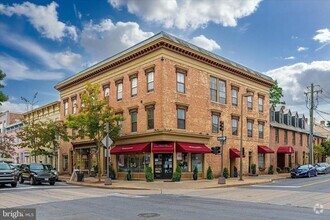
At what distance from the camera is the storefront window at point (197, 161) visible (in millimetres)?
31000

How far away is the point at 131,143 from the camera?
31172 mm

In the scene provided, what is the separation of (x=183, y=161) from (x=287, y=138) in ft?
81.1

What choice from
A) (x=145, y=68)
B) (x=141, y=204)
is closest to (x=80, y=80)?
(x=145, y=68)

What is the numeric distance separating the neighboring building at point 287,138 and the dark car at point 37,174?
95.6 ft

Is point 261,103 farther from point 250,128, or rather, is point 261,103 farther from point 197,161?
point 197,161

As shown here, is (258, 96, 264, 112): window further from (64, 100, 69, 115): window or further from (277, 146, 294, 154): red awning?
(64, 100, 69, 115): window

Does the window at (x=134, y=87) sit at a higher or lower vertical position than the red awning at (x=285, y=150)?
higher

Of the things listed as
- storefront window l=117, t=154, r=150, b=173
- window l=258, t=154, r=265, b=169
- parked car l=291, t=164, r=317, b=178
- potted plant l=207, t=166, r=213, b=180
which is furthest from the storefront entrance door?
window l=258, t=154, r=265, b=169

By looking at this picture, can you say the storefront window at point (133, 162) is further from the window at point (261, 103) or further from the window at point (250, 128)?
the window at point (261, 103)

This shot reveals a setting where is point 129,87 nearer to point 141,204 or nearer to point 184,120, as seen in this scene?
point 184,120

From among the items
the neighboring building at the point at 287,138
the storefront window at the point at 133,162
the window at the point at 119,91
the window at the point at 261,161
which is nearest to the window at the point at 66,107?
the window at the point at 119,91

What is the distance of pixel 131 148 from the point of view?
30.1 metres

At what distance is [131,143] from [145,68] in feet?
22.9

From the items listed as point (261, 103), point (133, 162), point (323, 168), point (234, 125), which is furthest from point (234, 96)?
point (323, 168)
